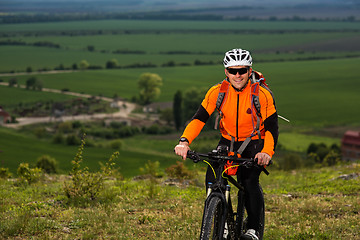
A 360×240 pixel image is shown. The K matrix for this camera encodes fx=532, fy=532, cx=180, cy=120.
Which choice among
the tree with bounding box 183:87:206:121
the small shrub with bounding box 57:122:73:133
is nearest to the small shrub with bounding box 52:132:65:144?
the small shrub with bounding box 57:122:73:133

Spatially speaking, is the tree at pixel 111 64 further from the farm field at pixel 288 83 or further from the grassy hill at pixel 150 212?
the grassy hill at pixel 150 212

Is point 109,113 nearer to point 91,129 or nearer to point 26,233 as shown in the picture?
point 91,129

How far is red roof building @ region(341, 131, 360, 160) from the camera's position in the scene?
7728 cm

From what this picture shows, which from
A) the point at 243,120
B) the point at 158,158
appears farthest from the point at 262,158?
the point at 158,158

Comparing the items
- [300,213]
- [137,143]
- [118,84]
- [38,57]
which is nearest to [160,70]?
[118,84]

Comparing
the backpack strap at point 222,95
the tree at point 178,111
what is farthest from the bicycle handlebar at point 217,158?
the tree at point 178,111

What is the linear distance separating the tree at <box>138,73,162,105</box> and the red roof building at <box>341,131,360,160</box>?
66.4 meters

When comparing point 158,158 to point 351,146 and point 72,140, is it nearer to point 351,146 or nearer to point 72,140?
point 72,140

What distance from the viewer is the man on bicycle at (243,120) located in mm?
6492

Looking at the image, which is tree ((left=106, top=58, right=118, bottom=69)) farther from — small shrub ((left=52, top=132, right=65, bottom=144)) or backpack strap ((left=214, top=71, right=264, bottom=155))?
backpack strap ((left=214, top=71, right=264, bottom=155))

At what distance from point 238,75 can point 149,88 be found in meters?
131

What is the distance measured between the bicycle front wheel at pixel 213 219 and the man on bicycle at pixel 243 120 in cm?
44

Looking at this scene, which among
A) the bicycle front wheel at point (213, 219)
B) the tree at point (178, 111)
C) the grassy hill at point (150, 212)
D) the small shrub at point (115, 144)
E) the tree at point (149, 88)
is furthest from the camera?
the tree at point (149, 88)

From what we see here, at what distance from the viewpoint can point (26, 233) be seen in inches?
Answer: 328
